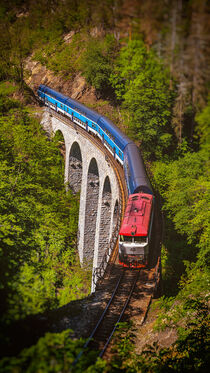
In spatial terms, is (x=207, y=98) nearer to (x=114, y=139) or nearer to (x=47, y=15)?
(x=47, y=15)

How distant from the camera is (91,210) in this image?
1169 inches

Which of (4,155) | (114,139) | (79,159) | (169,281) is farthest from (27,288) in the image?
(79,159)

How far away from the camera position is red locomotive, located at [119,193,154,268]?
44.7 ft

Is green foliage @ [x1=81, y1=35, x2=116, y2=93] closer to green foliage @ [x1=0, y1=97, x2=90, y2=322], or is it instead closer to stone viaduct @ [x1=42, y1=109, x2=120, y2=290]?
green foliage @ [x1=0, y1=97, x2=90, y2=322]

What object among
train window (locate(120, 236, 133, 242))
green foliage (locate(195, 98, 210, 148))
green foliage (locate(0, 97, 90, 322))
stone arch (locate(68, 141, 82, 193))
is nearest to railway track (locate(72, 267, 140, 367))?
green foliage (locate(0, 97, 90, 322))

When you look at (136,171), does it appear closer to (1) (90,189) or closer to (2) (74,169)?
(1) (90,189)

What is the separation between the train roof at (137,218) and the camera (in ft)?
44.6

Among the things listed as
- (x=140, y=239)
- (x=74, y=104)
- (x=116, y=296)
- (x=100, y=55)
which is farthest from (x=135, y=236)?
(x=74, y=104)

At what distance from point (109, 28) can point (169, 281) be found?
53.8 ft

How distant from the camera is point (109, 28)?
582 centimetres

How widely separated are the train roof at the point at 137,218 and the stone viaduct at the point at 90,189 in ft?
9.70

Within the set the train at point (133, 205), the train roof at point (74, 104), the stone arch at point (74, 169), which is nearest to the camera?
the train at point (133, 205)

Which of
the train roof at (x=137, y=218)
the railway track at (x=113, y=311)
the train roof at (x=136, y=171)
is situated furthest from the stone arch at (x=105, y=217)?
the train roof at (x=137, y=218)

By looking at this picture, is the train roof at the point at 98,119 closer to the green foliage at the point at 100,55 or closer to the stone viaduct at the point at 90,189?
the stone viaduct at the point at 90,189
